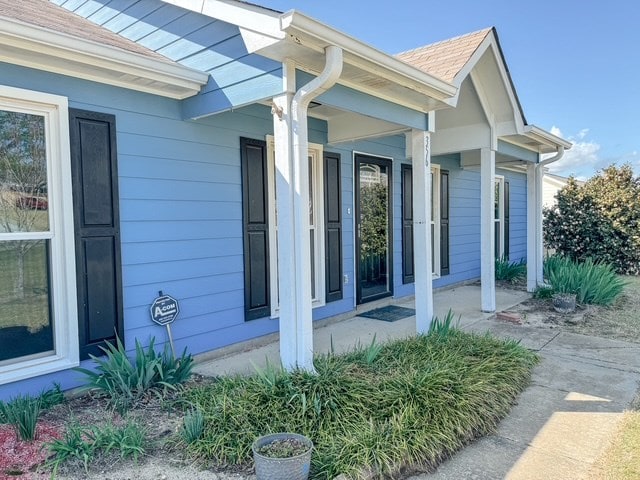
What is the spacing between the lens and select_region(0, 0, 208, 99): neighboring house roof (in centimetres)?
283

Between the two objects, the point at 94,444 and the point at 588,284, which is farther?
the point at 588,284

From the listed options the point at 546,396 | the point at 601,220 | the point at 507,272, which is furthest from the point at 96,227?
the point at 601,220

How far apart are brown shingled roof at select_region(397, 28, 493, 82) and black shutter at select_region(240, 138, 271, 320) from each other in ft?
7.01

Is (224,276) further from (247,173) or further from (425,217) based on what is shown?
(425,217)

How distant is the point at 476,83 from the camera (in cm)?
560

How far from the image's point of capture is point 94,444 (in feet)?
8.16

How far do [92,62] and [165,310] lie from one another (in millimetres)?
2072

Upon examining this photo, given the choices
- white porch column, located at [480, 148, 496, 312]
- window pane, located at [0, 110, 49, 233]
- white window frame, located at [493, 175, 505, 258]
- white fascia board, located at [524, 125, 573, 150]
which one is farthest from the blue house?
white window frame, located at [493, 175, 505, 258]

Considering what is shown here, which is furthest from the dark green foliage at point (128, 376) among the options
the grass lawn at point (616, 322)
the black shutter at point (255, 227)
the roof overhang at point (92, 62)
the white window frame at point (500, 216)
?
the white window frame at point (500, 216)

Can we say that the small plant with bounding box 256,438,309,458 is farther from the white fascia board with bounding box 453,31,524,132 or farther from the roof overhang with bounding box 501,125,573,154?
the roof overhang with bounding box 501,125,573,154

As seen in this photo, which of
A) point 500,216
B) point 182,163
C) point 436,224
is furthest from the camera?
point 500,216

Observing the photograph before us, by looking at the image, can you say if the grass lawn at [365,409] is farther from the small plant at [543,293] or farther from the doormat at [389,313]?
the small plant at [543,293]

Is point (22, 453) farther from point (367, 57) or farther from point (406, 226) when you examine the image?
point (406, 226)

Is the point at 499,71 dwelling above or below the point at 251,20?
above
